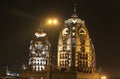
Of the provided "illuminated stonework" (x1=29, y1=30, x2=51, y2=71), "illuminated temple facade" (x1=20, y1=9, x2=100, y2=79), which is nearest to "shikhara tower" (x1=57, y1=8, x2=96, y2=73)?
"illuminated temple facade" (x1=20, y1=9, x2=100, y2=79)

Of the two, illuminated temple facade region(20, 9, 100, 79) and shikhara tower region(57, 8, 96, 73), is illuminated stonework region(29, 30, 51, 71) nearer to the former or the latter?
illuminated temple facade region(20, 9, 100, 79)

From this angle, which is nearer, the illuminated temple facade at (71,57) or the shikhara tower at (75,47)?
the illuminated temple facade at (71,57)

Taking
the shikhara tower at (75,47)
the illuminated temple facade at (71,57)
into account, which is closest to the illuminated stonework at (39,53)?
the illuminated temple facade at (71,57)

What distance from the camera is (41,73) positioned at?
110 m

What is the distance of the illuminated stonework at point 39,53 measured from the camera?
114887mm

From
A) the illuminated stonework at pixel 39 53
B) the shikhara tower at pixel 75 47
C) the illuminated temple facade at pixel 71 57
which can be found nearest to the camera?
the illuminated temple facade at pixel 71 57

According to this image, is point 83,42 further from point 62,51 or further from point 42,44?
point 42,44

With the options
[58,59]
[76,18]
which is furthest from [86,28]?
[58,59]

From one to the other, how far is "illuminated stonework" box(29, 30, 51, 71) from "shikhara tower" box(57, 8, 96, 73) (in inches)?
206

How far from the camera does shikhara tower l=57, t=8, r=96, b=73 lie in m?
108

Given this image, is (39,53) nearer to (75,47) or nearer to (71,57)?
(71,57)

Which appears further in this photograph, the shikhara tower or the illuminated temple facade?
the shikhara tower

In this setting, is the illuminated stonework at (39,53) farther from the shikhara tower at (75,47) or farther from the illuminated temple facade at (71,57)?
the shikhara tower at (75,47)

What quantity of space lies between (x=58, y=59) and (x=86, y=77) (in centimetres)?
980
